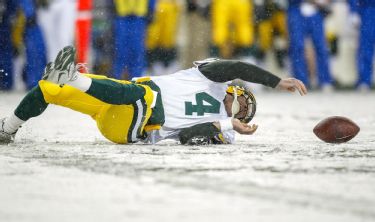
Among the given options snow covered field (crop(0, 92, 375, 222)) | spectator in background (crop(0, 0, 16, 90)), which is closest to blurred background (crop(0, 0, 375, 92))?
spectator in background (crop(0, 0, 16, 90))

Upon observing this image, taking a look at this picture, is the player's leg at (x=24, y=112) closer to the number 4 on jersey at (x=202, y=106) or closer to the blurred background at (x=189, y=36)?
the number 4 on jersey at (x=202, y=106)

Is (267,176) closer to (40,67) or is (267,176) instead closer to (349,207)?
(349,207)

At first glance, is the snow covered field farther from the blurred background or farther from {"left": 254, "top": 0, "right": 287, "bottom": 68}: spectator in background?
{"left": 254, "top": 0, "right": 287, "bottom": 68}: spectator in background

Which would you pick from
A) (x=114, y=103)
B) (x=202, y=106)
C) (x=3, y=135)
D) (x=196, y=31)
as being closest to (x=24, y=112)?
(x=3, y=135)

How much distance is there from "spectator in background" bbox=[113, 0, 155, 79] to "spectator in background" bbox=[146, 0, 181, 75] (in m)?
1.73

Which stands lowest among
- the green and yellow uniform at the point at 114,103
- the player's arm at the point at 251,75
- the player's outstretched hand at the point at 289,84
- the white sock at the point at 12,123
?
the white sock at the point at 12,123

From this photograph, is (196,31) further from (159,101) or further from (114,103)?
(114,103)

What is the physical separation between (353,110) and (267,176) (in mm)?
7948

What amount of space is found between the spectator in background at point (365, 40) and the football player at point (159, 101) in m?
10.5

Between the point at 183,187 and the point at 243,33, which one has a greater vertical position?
the point at 243,33

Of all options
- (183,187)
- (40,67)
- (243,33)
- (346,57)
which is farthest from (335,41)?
(183,187)

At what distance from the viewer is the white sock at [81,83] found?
768 cm

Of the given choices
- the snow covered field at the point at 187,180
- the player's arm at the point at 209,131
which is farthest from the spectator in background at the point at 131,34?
the player's arm at the point at 209,131

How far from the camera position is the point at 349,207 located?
499 centimetres
